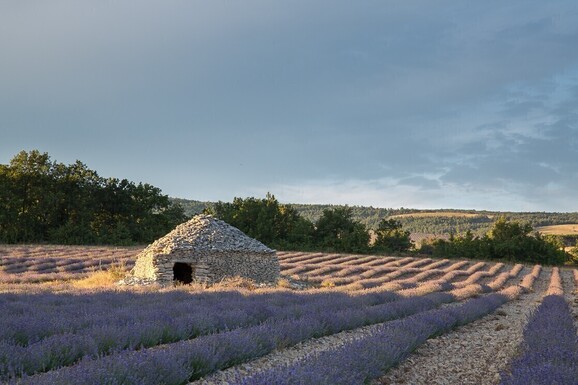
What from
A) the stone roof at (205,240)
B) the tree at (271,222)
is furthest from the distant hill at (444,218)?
the stone roof at (205,240)

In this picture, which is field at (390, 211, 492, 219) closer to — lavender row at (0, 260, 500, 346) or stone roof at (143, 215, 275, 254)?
stone roof at (143, 215, 275, 254)

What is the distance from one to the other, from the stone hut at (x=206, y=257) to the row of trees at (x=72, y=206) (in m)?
21.4

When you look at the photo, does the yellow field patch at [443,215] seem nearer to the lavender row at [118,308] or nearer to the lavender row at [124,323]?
the lavender row at [118,308]

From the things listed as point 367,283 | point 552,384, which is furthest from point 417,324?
point 367,283

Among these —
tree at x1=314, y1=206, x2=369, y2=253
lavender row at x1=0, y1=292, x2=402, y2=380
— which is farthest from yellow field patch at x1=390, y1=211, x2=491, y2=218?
lavender row at x1=0, y1=292, x2=402, y2=380

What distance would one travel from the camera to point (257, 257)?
1956 centimetres

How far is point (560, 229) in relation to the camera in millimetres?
73875

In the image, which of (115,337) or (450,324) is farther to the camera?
(450,324)

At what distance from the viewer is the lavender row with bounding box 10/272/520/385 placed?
4082 mm

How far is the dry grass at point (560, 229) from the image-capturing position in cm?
6856

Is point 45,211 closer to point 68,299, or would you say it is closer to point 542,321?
point 68,299

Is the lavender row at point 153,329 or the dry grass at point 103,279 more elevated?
the lavender row at point 153,329

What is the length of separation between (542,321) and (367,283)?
959 cm

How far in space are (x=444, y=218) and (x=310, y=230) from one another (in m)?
50.9
